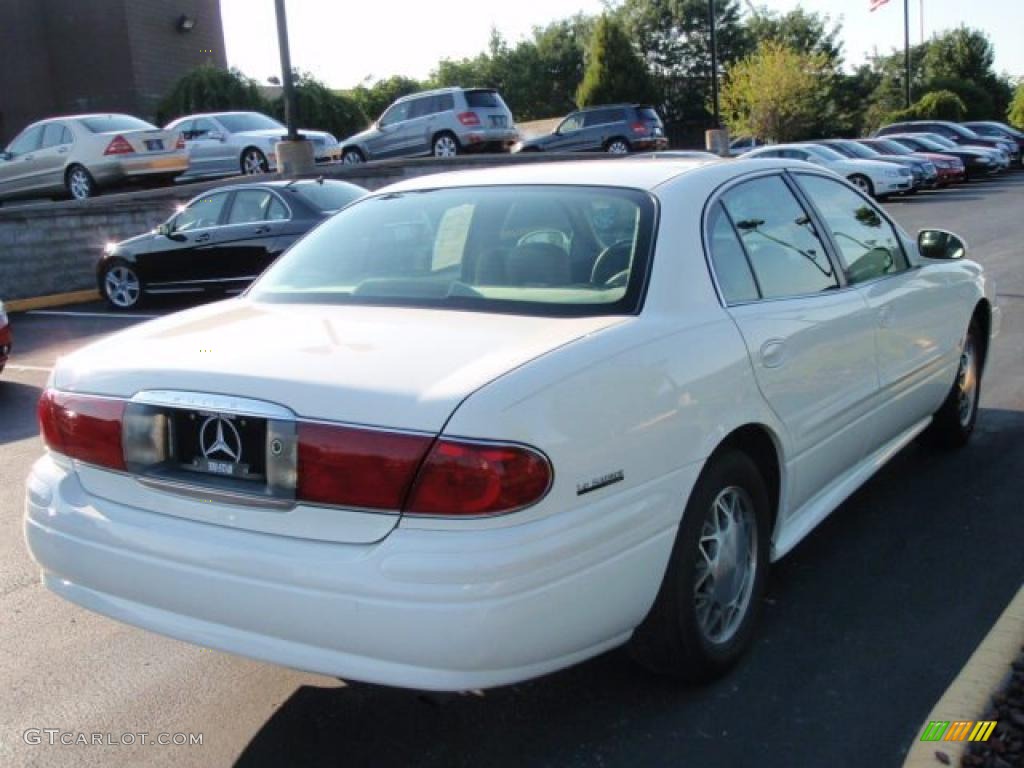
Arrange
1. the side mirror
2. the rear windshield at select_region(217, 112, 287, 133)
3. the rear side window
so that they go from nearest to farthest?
the rear side window
the side mirror
the rear windshield at select_region(217, 112, 287, 133)

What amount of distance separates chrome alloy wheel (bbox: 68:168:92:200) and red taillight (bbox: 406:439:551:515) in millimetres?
18265

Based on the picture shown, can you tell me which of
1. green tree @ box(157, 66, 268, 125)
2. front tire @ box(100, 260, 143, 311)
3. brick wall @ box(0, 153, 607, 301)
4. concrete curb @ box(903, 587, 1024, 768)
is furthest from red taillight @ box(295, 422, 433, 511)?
green tree @ box(157, 66, 268, 125)

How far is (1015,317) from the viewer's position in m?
9.37

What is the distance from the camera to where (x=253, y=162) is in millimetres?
22641

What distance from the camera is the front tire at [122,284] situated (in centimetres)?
1363

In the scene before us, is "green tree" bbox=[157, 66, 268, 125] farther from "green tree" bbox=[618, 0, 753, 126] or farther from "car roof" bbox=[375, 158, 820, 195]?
"green tree" bbox=[618, 0, 753, 126]

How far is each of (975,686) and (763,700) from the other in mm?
613

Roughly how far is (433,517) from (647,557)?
2.18 feet

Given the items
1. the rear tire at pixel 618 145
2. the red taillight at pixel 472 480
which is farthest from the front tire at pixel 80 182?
the red taillight at pixel 472 480

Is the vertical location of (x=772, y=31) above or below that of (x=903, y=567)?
above

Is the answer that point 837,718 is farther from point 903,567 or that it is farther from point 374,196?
point 374,196

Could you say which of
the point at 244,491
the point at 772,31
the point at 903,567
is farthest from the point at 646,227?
the point at 772,31

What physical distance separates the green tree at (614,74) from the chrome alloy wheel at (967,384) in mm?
48653

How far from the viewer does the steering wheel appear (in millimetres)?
3402
